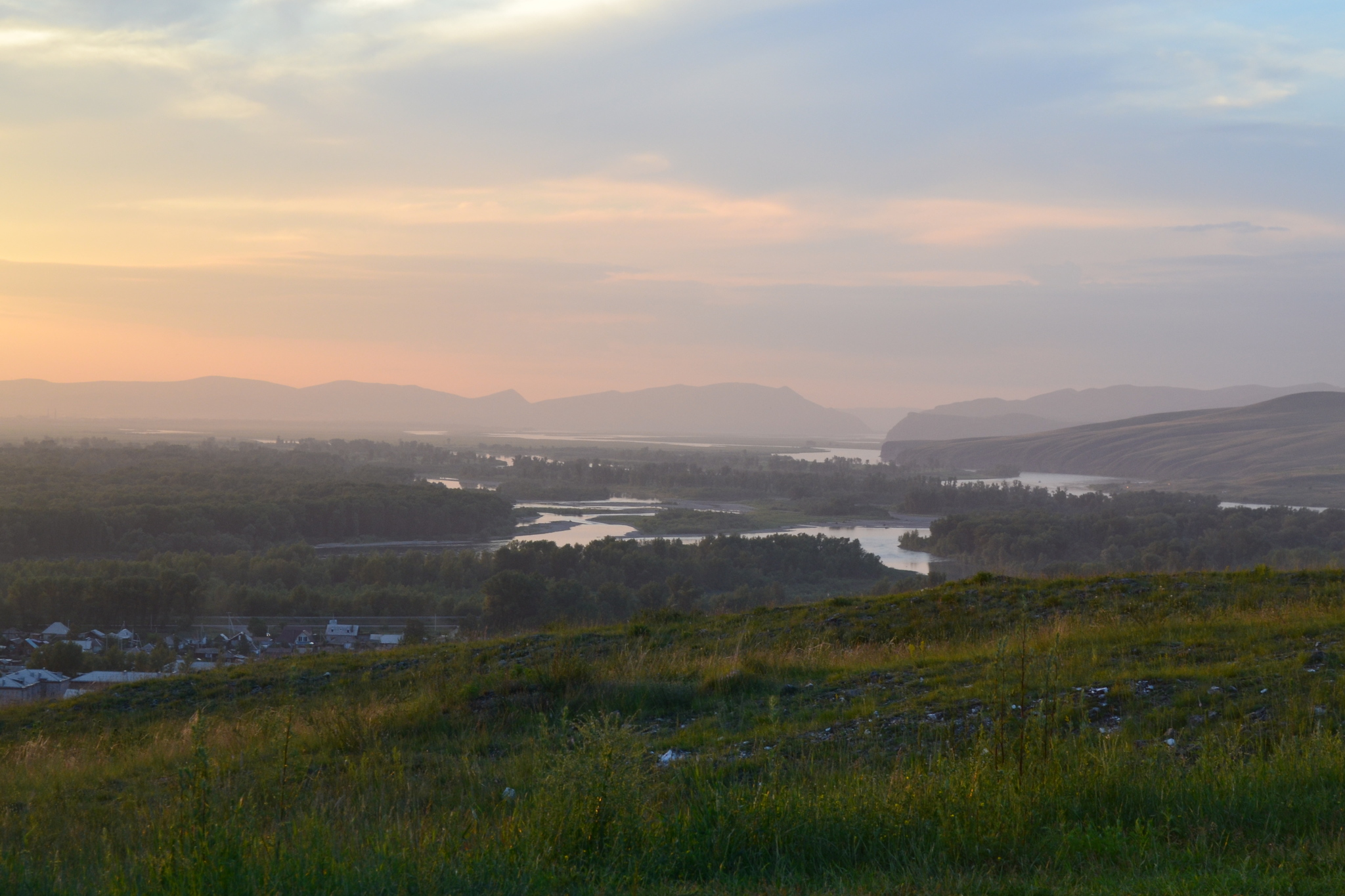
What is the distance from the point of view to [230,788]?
561 cm

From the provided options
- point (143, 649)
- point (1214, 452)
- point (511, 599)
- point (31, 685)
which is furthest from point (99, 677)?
point (1214, 452)

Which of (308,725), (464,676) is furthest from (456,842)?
(464,676)

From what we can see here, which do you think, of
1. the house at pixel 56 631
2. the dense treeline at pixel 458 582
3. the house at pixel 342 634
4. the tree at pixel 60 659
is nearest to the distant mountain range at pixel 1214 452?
the dense treeline at pixel 458 582

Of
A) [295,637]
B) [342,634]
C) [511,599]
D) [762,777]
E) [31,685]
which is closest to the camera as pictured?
[762,777]

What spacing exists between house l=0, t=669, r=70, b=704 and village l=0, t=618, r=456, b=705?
16 millimetres

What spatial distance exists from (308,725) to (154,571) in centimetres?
3937

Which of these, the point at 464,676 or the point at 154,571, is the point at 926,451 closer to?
the point at 154,571

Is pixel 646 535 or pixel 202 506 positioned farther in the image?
pixel 646 535

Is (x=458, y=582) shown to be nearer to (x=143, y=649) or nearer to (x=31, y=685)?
(x=143, y=649)

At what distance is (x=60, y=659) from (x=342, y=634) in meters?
8.81

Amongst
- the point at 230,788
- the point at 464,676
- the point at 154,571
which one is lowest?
the point at 154,571

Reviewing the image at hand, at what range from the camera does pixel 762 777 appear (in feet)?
17.9

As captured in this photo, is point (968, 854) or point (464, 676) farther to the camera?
point (464, 676)

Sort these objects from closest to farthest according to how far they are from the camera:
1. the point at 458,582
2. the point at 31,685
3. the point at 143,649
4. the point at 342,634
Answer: the point at 31,685
the point at 143,649
the point at 342,634
the point at 458,582
